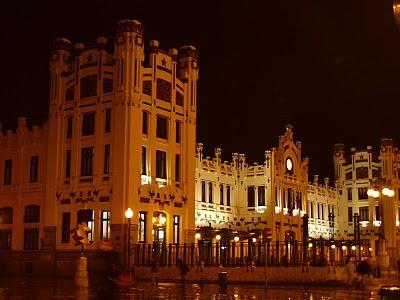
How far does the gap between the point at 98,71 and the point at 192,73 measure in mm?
7663

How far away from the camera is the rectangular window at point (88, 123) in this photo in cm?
5056

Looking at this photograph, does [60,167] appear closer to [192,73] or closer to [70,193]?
[70,193]

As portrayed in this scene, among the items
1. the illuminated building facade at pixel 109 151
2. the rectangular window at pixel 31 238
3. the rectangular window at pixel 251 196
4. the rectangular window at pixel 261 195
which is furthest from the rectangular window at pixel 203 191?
the rectangular window at pixel 31 238

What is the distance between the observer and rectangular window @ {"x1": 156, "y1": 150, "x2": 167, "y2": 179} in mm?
50750

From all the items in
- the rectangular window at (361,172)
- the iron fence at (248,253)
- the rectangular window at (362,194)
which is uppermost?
the rectangular window at (361,172)

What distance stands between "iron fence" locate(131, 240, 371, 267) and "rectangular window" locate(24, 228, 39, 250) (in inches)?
358

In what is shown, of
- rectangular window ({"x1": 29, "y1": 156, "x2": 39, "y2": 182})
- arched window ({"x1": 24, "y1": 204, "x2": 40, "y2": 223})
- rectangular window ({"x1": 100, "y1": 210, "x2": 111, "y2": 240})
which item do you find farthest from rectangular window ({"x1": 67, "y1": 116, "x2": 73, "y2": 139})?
rectangular window ({"x1": 100, "y1": 210, "x2": 111, "y2": 240})

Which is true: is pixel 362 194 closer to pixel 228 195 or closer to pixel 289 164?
pixel 289 164

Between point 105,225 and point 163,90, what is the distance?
1068 cm

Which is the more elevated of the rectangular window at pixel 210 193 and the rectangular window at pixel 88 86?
the rectangular window at pixel 88 86

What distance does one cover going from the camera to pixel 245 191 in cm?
6775

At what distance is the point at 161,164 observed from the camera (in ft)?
168

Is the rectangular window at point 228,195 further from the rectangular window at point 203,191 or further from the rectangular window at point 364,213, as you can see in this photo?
the rectangular window at point 364,213

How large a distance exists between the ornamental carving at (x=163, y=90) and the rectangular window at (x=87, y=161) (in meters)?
6.27
